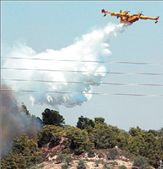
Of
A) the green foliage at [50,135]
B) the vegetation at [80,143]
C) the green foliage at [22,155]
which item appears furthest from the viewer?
the green foliage at [50,135]

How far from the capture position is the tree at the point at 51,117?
14004cm

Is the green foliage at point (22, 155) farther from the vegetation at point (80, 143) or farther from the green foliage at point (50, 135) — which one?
the green foliage at point (50, 135)

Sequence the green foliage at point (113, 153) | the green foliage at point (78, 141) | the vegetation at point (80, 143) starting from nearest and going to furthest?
the vegetation at point (80, 143)
the green foliage at point (113, 153)
the green foliage at point (78, 141)

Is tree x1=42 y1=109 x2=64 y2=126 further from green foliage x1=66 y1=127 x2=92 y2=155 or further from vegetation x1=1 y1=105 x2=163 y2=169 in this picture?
green foliage x1=66 y1=127 x2=92 y2=155

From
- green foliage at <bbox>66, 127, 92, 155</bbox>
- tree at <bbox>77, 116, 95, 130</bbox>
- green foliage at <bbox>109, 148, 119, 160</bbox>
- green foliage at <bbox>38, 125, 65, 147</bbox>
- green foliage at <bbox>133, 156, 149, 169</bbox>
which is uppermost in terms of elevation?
tree at <bbox>77, 116, 95, 130</bbox>

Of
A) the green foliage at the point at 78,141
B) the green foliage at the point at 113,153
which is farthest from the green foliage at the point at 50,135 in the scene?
the green foliage at the point at 113,153

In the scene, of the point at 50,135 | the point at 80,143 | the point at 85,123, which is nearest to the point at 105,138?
the point at 80,143

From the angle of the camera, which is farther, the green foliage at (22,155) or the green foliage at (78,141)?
the green foliage at (78,141)

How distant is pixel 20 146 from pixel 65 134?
11.5 meters

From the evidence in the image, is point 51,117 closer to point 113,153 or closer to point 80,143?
point 80,143

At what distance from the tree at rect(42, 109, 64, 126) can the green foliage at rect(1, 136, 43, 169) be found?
15.2 m

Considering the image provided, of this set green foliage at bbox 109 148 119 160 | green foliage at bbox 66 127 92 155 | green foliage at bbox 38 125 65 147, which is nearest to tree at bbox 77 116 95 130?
green foliage at bbox 38 125 65 147

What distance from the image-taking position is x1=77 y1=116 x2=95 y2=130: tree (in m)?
140

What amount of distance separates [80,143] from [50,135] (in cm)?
1060
